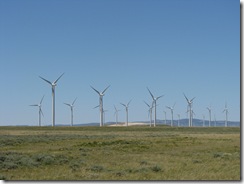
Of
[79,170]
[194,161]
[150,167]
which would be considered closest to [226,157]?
[194,161]

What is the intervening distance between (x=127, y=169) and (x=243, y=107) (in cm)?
845

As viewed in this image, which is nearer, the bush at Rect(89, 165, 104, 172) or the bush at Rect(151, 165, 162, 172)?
the bush at Rect(151, 165, 162, 172)

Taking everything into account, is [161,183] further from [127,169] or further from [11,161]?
[11,161]

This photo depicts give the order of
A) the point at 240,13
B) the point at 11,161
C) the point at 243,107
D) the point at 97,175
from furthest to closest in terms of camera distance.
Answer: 1. the point at 11,161
2. the point at 97,175
3. the point at 240,13
4. the point at 243,107

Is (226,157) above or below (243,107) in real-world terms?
below

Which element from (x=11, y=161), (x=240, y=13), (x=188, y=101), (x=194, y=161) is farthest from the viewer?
(x=188, y=101)

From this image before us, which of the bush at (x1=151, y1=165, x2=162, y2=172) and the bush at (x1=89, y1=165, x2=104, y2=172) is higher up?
the bush at (x1=151, y1=165, x2=162, y2=172)

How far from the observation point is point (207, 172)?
1872 centimetres

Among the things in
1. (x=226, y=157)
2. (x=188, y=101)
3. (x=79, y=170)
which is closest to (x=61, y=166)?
(x=79, y=170)

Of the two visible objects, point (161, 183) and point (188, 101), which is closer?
point (161, 183)

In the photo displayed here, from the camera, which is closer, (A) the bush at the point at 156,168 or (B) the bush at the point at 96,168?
(A) the bush at the point at 156,168

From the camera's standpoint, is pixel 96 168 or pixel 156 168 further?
pixel 96 168

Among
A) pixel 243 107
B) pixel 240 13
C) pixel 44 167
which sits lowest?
pixel 44 167

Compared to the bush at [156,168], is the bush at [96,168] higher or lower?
lower
